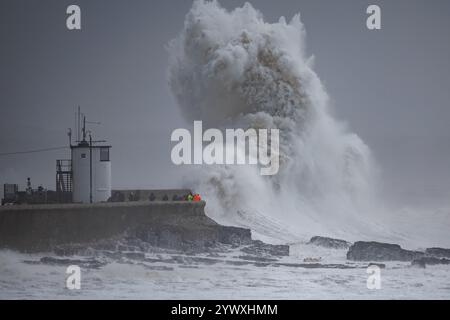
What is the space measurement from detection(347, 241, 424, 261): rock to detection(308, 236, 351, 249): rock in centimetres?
139

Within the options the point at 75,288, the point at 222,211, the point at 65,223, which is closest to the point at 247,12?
the point at 222,211

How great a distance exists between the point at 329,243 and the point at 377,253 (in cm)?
191

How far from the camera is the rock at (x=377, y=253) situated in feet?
82.4

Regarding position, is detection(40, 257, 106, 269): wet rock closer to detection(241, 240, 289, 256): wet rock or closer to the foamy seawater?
the foamy seawater

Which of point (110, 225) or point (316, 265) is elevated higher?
point (110, 225)

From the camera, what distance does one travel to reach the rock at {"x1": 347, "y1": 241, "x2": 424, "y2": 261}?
989 inches

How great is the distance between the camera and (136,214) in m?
25.4

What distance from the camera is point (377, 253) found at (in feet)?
82.6

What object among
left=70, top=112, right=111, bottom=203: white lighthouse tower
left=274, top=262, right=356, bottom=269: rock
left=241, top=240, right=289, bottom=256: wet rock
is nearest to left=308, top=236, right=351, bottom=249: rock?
left=241, top=240, right=289, bottom=256: wet rock

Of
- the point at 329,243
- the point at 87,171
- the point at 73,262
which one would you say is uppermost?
the point at 87,171

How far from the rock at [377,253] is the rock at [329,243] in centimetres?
139

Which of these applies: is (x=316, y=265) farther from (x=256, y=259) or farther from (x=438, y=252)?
(x=438, y=252)

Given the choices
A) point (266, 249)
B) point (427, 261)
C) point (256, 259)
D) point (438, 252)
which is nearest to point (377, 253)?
point (427, 261)
